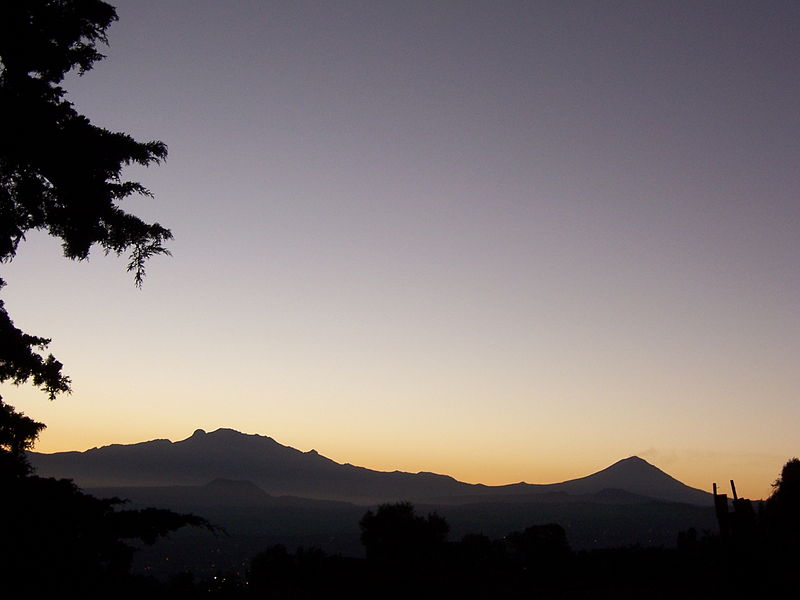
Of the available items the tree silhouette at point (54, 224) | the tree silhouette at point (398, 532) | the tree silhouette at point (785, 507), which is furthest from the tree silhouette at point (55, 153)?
the tree silhouette at point (398, 532)

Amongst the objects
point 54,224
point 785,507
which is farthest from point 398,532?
point 54,224

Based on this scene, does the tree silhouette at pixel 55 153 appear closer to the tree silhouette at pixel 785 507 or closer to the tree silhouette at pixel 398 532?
the tree silhouette at pixel 785 507

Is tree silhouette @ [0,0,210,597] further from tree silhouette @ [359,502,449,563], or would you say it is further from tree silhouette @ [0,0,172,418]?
tree silhouette @ [359,502,449,563]

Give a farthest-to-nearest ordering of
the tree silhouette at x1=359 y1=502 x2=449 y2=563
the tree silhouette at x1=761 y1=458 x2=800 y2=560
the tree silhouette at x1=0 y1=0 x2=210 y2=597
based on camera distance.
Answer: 1. the tree silhouette at x1=359 y1=502 x2=449 y2=563
2. the tree silhouette at x1=761 y1=458 x2=800 y2=560
3. the tree silhouette at x1=0 y1=0 x2=210 y2=597

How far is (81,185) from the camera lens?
998 cm

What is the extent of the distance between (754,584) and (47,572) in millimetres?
21738

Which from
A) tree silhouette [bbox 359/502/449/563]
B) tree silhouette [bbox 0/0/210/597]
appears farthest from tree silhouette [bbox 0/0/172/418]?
tree silhouette [bbox 359/502/449/563]

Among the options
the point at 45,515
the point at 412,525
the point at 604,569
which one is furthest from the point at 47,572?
the point at 412,525

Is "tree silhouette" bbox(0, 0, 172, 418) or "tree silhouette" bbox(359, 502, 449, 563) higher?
"tree silhouette" bbox(0, 0, 172, 418)

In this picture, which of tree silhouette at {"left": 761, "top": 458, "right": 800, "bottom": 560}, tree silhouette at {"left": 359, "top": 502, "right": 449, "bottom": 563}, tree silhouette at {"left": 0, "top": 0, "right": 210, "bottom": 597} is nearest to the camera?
tree silhouette at {"left": 0, "top": 0, "right": 210, "bottom": 597}

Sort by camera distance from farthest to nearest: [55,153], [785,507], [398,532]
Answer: [398,532] < [785,507] < [55,153]

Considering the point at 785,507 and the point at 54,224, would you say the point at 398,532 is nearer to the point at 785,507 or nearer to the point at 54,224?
the point at 785,507

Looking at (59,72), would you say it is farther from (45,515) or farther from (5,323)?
(45,515)

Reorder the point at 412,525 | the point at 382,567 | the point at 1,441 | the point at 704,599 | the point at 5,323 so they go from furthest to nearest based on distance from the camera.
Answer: the point at 412,525 < the point at 382,567 < the point at 704,599 < the point at 1,441 < the point at 5,323
